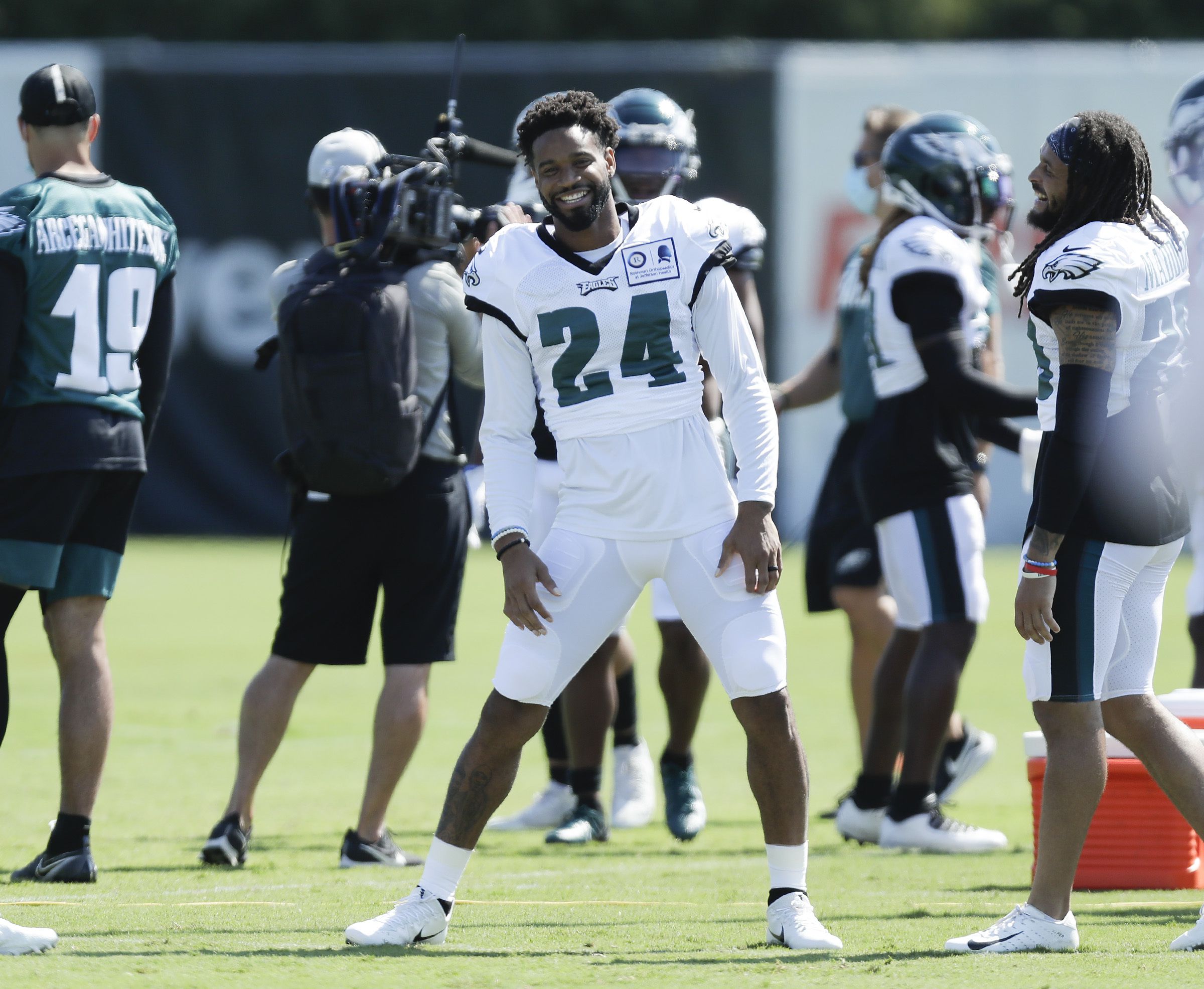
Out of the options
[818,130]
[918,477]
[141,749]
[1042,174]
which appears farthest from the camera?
[818,130]

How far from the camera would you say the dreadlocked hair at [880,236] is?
6.75m

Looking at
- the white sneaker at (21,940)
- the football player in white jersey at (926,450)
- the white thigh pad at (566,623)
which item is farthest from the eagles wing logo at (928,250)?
the white sneaker at (21,940)

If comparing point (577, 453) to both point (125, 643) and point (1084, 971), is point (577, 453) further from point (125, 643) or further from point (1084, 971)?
point (125, 643)

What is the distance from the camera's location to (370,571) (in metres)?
6.14

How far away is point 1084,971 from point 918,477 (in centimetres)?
253

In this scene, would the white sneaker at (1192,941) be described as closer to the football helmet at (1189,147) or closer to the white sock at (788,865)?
the white sock at (788,865)

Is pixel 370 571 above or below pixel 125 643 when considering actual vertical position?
above

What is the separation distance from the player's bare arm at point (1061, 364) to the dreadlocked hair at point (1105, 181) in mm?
264

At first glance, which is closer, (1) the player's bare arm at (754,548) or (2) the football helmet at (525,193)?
(1) the player's bare arm at (754,548)

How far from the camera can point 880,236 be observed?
677cm

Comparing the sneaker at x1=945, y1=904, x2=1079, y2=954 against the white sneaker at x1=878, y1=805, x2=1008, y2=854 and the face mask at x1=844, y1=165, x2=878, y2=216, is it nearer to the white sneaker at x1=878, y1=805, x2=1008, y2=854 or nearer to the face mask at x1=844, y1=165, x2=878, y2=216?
the white sneaker at x1=878, y1=805, x2=1008, y2=854

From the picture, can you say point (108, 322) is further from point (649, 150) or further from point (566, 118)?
point (649, 150)

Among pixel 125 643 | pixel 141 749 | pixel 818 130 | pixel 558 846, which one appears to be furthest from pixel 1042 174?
pixel 818 130

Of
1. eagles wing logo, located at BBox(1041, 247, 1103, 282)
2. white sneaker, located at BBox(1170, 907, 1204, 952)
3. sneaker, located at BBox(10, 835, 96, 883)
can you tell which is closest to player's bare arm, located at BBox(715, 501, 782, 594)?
eagles wing logo, located at BBox(1041, 247, 1103, 282)
